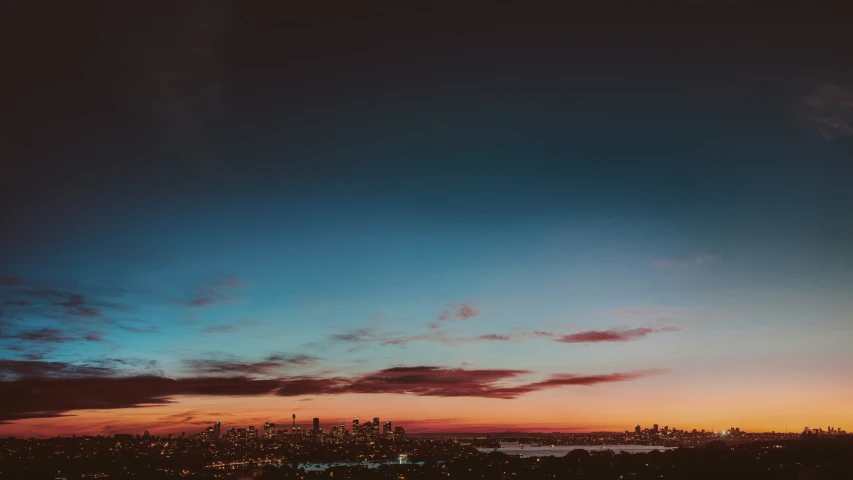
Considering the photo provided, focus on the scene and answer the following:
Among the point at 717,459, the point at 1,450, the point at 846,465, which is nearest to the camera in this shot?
the point at 846,465

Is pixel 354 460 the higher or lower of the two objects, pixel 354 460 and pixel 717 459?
the lower

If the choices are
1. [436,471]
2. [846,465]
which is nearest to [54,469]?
[436,471]

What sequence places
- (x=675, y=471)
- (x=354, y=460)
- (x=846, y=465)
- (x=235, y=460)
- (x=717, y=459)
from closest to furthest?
(x=846, y=465) < (x=675, y=471) < (x=717, y=459) < (x=235, y=460) < (x=354, y=460)

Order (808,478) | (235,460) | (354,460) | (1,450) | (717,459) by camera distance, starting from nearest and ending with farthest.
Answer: (808,478)
(717,459)
(1,450)
(235,460)
(354,460)

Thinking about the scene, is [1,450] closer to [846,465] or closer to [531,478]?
[531,478]

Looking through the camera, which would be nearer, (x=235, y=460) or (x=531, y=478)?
(x=531, y=478)

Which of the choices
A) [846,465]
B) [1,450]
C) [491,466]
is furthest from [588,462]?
[1,450]

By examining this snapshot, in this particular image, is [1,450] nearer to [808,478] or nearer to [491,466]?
[491,466]

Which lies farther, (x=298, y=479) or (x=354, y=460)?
(x=354, y=460)

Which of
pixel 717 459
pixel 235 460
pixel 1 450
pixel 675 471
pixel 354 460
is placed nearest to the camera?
pixel 675 471
